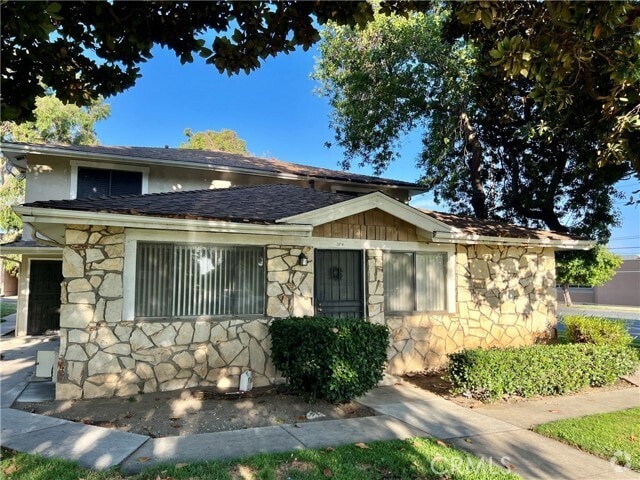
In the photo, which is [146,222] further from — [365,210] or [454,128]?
[454,128]

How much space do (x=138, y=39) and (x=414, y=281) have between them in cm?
651

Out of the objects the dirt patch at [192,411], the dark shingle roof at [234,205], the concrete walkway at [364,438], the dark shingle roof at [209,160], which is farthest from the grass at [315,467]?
the dark shingle roof at [209,160]

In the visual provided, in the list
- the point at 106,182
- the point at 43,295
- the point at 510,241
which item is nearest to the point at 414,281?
the point at 510,241

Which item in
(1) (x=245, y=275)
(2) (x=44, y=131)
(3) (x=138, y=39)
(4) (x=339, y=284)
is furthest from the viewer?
(2) (x=44, y=131)

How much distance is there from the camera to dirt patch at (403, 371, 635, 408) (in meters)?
6.75

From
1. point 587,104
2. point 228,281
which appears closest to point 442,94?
point 587,104

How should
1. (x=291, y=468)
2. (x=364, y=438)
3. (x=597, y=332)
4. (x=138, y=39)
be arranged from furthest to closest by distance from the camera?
1. (x=597, y=332)
2. (x=138, y=39)
3. (x=364, y=438)
4. (x=291, y=468)

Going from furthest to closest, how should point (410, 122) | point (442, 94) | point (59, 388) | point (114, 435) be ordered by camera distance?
1. point (410, 122)
2. point (442, 94)
3. point (59, 388)
4. point (114, 435)

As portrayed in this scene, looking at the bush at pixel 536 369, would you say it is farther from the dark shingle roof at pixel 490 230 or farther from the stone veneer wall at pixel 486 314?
the dark shingle roof at pixel 490 230

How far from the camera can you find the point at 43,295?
1289 centimetres

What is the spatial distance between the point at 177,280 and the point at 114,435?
2711 mm

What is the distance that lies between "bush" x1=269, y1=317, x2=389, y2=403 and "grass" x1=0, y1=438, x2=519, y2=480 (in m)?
1.48

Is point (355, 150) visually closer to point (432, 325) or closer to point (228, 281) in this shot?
point (432, 325)

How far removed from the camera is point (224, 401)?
20.8 ft
